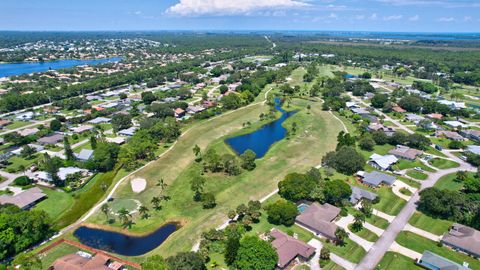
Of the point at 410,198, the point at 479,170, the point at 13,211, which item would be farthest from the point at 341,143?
the point at 13,211

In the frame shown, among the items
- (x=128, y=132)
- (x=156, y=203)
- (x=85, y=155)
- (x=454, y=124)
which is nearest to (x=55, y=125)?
(x=128, y=132)

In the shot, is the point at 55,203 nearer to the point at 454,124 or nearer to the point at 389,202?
the point at 389,202

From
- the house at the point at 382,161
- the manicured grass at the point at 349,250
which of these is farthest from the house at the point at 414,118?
the manicured grass at the point at 349,250

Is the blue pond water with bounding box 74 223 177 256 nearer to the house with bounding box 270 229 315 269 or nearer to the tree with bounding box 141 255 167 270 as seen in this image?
the tree with bounding box 141 255 167 270

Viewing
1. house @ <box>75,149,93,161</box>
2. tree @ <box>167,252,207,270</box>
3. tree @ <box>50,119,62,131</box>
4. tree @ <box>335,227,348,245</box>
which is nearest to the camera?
tree @ <box>167,252,207,270</box>

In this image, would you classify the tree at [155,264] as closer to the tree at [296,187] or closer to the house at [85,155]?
the tree at [296,187]

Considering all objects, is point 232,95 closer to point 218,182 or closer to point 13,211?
point 218,182

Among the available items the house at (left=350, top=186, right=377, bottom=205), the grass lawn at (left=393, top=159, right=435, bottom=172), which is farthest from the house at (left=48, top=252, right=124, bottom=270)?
the grass lawn at (left=393, top=159, right=435, bottom=172)
